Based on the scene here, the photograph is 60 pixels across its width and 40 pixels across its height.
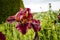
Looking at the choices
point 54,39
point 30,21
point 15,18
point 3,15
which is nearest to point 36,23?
point 30,21

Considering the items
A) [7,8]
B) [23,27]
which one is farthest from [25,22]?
[7,8]

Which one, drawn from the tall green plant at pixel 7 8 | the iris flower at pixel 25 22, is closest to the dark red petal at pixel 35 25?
the iris flower at pixel 25 22

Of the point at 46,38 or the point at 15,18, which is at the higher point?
the point at 15,18

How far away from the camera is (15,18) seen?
75.1 inches

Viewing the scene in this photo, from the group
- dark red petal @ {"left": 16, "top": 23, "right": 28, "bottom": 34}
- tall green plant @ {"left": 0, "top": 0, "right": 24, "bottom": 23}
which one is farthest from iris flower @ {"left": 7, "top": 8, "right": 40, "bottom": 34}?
tall green plant @ {"left": 0, "top": 0, "right": 24, "bottom": 23}

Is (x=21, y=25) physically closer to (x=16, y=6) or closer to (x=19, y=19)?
(x=19, y=19)

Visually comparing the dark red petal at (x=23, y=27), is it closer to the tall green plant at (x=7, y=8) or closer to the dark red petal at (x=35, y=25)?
the dark red petal at (x=35, y=25)

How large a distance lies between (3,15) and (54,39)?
3645mm

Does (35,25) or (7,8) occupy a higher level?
(35,25)

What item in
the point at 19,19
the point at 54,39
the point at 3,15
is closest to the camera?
the point at 19,19

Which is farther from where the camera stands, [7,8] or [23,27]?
[7,8]

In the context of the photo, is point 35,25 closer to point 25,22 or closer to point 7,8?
point 25,22

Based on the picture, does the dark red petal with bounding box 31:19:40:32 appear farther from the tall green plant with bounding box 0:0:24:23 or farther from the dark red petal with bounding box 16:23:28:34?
the tall green plant with bounding box 0:0:24:23

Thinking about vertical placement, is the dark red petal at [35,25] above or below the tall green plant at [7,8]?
above
